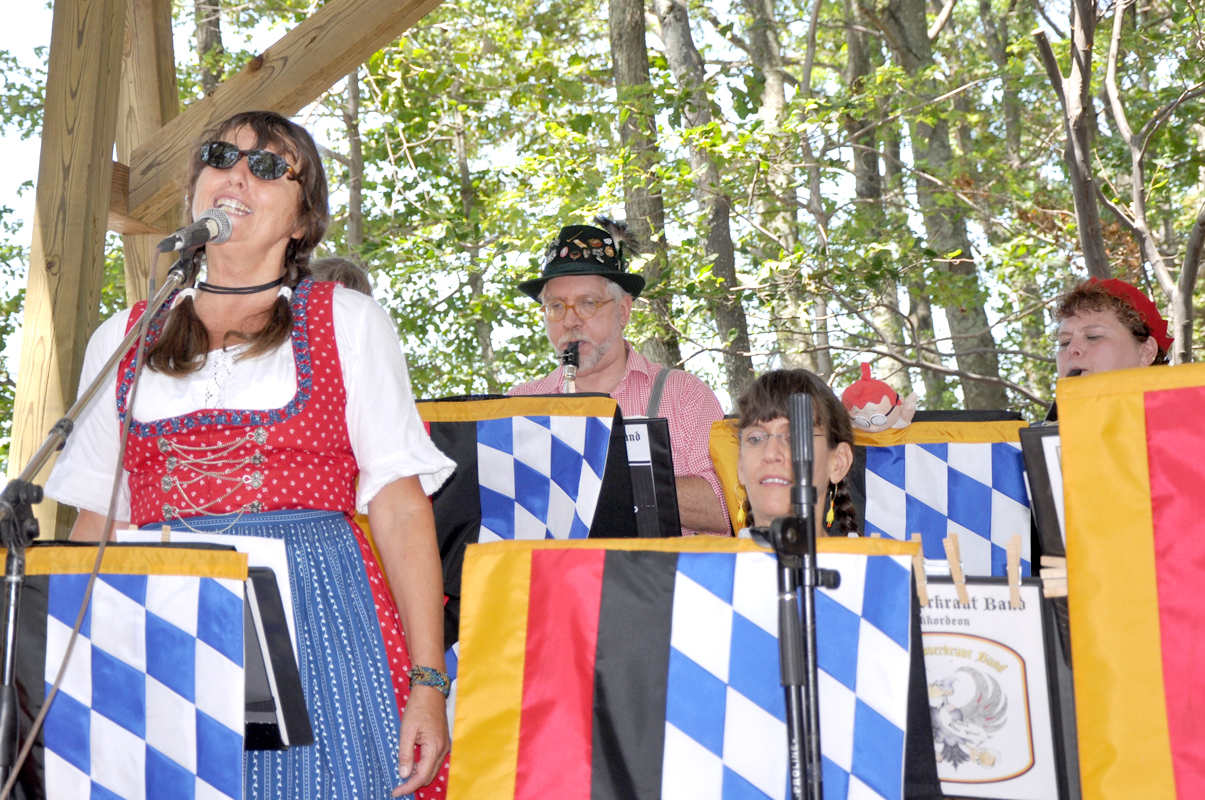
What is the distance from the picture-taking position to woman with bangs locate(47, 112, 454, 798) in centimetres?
162

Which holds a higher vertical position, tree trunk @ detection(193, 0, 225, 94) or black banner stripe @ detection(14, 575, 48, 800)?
tree trunk @ detection(193, 0, 225, 94)

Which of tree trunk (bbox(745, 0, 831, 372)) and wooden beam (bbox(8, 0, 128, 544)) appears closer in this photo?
wooden beam (bbox(8, 0, 128, 544))

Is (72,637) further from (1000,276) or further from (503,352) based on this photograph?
(503,352)

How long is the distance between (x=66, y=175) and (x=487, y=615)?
218cm

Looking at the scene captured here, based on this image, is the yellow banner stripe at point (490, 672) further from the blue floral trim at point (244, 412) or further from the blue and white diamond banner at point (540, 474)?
the blue and white diamond banner at point (540, 474)

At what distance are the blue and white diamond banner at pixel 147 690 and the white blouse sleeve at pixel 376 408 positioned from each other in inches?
12.0

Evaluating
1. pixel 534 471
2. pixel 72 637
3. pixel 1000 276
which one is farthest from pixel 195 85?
pixel 72 637

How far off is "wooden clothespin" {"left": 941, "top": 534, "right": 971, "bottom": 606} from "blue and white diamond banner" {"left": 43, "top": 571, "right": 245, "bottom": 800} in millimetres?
1058

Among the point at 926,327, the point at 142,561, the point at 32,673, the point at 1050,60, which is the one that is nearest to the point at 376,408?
the point at 142,561

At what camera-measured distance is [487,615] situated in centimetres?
164

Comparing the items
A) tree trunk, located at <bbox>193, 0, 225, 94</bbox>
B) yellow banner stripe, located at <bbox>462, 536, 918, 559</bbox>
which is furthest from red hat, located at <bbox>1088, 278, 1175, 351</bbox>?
tree trunk, located at <bbox>193, 0, 225, 94</bbox>

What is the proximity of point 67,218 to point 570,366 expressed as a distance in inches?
57.5

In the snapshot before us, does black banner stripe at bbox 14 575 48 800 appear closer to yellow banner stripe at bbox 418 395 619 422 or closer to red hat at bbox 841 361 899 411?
yellow banner stripe at bbox 418 395 619 422

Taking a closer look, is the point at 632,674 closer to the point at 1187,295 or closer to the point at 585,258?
the point at 585,258
